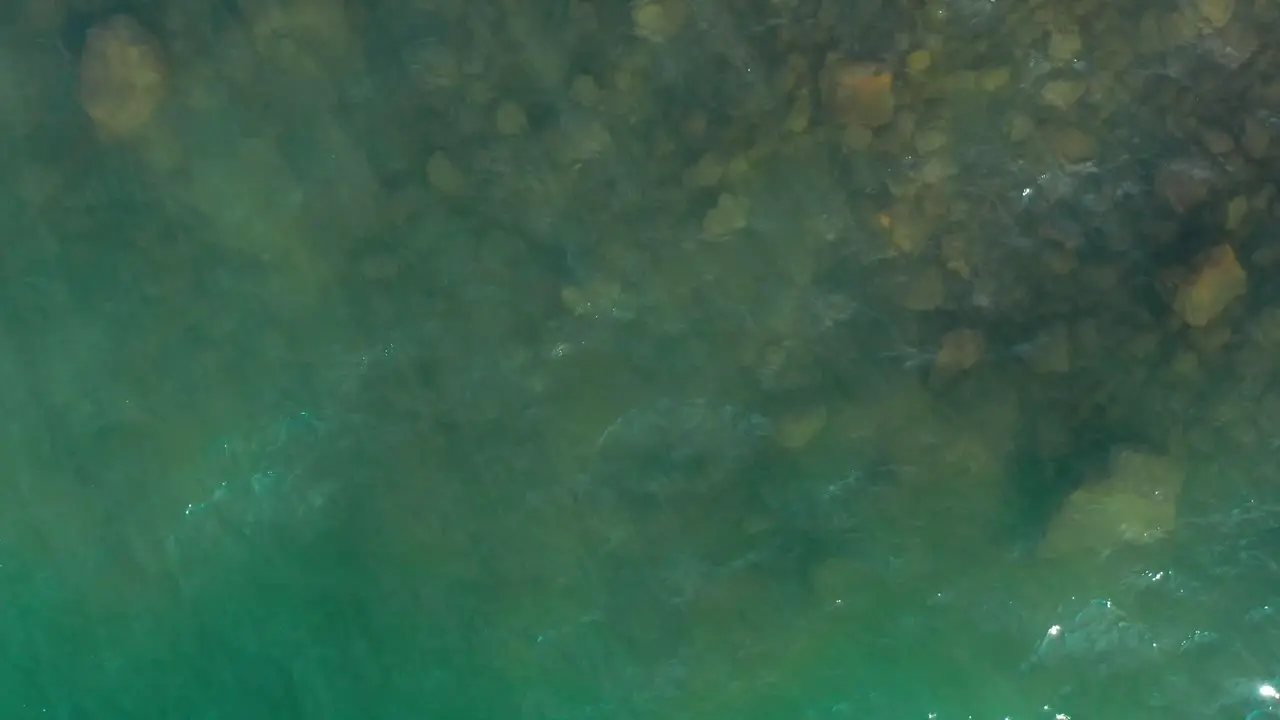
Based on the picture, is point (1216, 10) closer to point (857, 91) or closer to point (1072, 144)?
point (1072, 144)

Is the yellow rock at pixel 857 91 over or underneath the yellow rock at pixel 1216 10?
underneath

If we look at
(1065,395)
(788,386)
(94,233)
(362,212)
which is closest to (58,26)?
(94,233)

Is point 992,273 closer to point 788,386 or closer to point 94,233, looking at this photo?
point 788,386

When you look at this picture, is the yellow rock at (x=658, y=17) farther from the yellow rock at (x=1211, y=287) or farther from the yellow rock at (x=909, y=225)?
the yellow rock at (x=1211, y=287)

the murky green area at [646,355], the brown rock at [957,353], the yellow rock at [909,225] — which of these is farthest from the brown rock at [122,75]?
the brown rock at [957,353]

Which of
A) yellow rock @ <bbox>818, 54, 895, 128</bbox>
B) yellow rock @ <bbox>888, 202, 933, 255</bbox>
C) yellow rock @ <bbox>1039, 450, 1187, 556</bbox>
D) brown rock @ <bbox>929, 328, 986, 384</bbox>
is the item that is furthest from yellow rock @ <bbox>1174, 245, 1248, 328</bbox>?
yellow rock @ <bbox>818, 54, 895, 128</bbox>

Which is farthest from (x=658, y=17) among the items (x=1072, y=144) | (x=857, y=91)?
(x=1072, y=144)

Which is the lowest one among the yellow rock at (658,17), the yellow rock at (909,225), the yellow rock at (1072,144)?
the yellow rock at (909,225)
